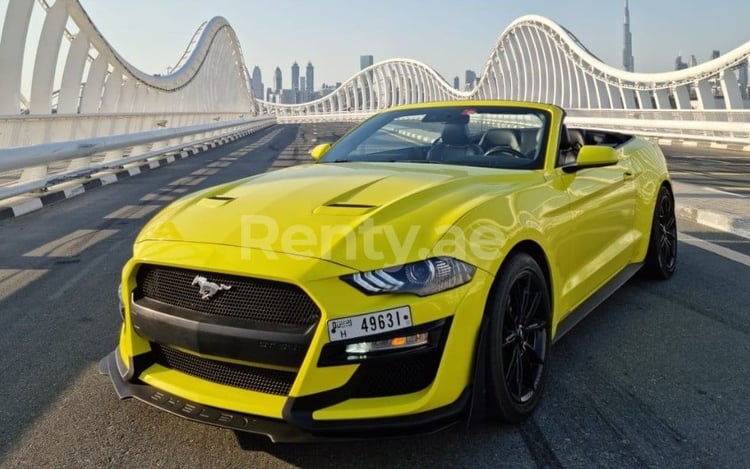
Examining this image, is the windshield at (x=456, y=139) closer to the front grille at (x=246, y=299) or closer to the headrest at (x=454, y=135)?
the headrest at (x=454, y=135)

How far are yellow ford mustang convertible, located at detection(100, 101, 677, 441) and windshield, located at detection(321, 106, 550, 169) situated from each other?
40 cm

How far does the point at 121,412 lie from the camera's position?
2979mm

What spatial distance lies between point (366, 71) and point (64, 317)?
385 ft

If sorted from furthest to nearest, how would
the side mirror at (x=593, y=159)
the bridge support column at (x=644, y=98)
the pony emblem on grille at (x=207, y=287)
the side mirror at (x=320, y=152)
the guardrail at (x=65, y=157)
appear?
1. the bridge support column at (x=644, y=98)
2. the guardrail at (x=65, y=157)
3. the side mirror at (x=320, y=152)
4. the side mirror at (x=593, y=159)
5. the pony emblem on grille at (x=207, y=287)

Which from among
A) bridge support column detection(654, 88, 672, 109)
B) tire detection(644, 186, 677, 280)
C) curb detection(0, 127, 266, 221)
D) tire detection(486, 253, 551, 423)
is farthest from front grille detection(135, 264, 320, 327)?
bridge support column detection(654, 88, 672, 109)

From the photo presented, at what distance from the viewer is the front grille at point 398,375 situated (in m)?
2.35

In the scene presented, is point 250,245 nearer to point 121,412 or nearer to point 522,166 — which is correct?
point 121,412

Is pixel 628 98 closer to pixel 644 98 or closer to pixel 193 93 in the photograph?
pixel 644 98

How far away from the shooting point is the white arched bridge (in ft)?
38.7

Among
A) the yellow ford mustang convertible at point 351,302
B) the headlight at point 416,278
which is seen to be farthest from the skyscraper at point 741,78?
the headlight at point 416,278

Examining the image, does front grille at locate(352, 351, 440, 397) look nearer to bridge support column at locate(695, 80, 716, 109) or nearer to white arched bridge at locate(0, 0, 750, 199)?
white arched bridge at locate(0, 0, 750, 199)

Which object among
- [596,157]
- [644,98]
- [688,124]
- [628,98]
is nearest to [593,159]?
[596,157]

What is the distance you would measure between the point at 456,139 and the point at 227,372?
7.51 feet

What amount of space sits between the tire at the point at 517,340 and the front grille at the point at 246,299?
0.77 m
